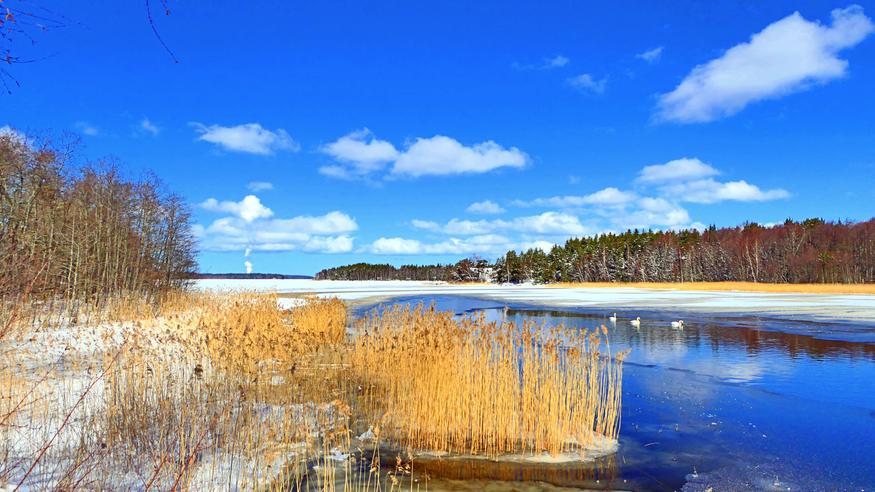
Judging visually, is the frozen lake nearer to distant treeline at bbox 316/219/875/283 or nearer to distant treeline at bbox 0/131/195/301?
distant treeline at bbox 0/131/195/301

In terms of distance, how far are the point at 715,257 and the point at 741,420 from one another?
310 feet

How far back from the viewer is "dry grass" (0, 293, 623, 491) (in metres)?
5.75

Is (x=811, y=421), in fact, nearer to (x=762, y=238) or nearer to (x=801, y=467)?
(x=801, y=467)

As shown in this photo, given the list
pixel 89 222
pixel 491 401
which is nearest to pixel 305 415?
pixel 491 401

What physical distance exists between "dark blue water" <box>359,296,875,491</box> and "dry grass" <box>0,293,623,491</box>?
0.80 m

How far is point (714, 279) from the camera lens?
3661 inches

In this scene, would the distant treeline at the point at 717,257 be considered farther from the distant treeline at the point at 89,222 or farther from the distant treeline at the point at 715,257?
the distant treeline at the point at 89,222

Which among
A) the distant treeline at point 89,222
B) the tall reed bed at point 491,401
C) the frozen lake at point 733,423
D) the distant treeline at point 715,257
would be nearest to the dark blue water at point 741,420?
the frozen lake at point 733,423

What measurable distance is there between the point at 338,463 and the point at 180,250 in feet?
92.2

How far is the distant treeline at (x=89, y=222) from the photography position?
55.9 ft

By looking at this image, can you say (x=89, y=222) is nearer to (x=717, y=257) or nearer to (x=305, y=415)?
(x=305, y=415)

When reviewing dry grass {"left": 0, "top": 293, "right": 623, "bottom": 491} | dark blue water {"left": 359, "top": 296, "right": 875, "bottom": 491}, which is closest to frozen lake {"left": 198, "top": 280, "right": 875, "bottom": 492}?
dark blue water {"left": 359, "top": 296, "right": 875, "bottom": 491}

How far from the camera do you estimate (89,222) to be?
2056cm

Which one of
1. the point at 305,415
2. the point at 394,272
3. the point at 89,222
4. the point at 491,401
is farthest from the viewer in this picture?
the point at 394,272
